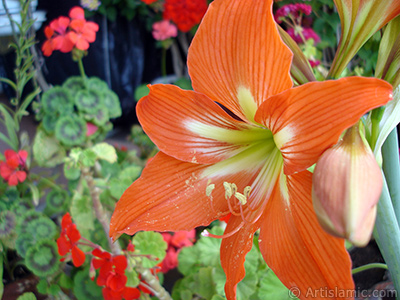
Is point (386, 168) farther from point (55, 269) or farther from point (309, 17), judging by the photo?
point (309, 17)

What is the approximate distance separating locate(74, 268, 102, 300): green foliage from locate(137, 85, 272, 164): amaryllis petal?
1.48ft

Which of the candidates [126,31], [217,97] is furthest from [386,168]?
[126,31]

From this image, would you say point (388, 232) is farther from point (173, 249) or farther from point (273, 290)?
point (173, 249)

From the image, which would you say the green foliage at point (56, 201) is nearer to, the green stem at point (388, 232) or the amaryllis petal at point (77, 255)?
the amaryllis petal at point (77, 255)

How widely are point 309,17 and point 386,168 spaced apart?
3.17ft

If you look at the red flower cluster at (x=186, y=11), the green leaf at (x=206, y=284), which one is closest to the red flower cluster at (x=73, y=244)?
the green leaf at (x=206, y=284)

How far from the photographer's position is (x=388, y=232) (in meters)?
0.33

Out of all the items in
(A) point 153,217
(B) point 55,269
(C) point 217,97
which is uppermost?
(C) point 217,97

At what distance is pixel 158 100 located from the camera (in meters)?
0.36

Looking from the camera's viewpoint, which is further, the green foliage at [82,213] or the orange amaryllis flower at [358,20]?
the green foliage at [82,213]

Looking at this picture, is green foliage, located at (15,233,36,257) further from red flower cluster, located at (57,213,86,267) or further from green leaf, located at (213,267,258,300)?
green leaf, located at (213,267,258,300)

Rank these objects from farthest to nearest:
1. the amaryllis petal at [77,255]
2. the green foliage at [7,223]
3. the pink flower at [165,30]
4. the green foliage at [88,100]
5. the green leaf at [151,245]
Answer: the pink flower at [165,30] → the green foliage at [88,100] → the green foliage at [7,223] → the green leaf at [151,245] → the amaryllis petal at [77,255]

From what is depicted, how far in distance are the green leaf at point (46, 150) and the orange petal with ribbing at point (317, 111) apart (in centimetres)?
81

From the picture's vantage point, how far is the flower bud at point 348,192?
0.71ft
